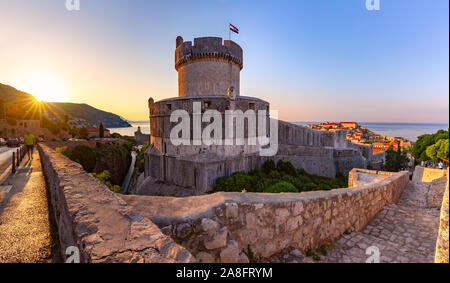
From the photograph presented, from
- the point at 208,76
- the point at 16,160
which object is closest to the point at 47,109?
the point at 16,160

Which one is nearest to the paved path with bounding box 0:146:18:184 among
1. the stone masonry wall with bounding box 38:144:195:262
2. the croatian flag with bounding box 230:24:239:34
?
the stone masonry wall with bounding box 38:144:195:262

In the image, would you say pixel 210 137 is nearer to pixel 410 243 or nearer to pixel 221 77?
pixel 221 77

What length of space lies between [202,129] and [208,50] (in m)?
7.00

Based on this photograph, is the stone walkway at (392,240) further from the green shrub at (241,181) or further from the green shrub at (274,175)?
the green shrub at (274,175)

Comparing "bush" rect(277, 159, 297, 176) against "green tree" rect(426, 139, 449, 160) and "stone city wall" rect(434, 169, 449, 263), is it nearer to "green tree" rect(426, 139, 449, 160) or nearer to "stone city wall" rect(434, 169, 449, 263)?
"stone city wall" rect(434, 169, 449, 263)

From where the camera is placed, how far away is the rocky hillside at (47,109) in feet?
154

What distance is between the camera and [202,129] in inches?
533

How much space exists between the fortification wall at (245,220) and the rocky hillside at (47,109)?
196ft

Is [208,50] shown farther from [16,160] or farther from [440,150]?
[440,150]

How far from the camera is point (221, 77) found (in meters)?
16.4

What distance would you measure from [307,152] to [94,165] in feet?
73.6

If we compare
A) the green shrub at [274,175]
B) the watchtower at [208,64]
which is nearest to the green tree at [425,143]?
the green shrub at [274,175]

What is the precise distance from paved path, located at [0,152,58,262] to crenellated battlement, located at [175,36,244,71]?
14.0 meters
